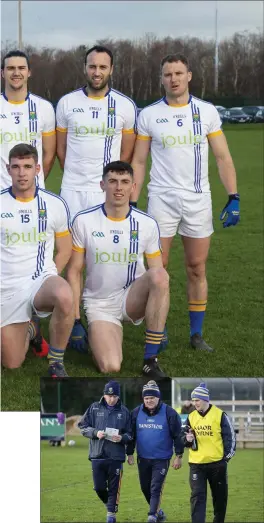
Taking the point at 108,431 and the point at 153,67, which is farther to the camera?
the point at 153,67

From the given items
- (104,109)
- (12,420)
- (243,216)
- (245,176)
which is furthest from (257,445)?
(245,176)

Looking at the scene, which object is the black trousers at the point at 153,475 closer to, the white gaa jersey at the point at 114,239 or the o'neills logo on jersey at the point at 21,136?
the white gaa jersey at the point at 114,239

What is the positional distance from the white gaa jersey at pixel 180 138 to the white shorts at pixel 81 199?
0.48 m

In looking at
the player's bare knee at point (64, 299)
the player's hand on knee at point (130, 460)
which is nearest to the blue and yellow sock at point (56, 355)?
the player's bare knee at point (64, 299)

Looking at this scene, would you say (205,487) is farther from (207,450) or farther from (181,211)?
(181,211)

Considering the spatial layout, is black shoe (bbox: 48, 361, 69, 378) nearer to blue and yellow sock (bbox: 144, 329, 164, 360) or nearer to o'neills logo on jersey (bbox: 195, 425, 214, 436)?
blue and yellow sock (bbox: 144, 329, 164, 360)

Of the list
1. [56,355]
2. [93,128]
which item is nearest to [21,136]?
[93,128]

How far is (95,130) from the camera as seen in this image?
657 centimetres

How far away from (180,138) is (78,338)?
54.3 inches

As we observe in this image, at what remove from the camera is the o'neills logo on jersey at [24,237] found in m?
6.02

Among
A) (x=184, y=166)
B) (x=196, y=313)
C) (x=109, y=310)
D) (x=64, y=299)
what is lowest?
(x=196, y=313)

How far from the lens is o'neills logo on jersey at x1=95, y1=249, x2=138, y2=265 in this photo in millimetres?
5980

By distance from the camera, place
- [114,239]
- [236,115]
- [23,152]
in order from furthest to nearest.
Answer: [236,115]
[114,239]
[23,152]

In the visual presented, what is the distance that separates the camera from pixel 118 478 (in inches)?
185
